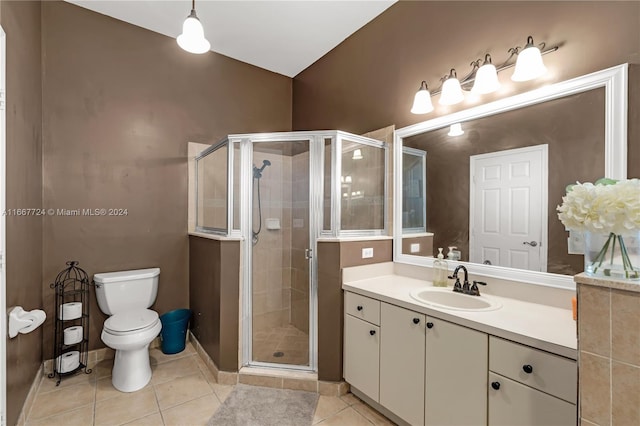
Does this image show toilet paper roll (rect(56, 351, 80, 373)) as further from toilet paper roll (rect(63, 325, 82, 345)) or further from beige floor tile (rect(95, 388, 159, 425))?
beige floor tile (rect(95, 388, 159, 425))

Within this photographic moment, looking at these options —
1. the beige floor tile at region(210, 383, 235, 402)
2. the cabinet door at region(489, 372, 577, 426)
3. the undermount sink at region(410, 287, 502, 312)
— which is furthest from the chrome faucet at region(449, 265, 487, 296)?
the beige floor tile at region(210, 383, 235, 402)

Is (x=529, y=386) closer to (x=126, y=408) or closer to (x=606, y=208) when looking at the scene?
(x=606, y=208)

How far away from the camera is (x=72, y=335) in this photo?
222 cm

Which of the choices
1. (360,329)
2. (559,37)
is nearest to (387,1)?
(559,37)

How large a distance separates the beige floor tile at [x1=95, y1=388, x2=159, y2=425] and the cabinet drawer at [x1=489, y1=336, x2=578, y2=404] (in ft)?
6.73

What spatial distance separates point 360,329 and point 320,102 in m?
2.33

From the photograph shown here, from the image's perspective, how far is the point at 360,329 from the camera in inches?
75.7

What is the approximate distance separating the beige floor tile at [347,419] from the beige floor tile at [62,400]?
63.6 inches

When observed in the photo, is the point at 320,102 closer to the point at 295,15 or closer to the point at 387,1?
the point at 295,15

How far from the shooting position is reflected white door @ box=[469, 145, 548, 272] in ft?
5.15

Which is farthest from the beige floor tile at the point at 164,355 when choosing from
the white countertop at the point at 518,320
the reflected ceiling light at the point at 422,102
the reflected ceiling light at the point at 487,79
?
the reflected ceiling light at the point at 487,79

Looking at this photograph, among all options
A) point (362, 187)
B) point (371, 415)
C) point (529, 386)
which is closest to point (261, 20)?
point (362, 187)

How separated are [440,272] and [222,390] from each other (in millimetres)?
1762

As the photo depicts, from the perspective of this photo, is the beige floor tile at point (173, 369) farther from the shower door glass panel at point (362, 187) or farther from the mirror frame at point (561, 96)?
the mirror frame at point (561, 96)
